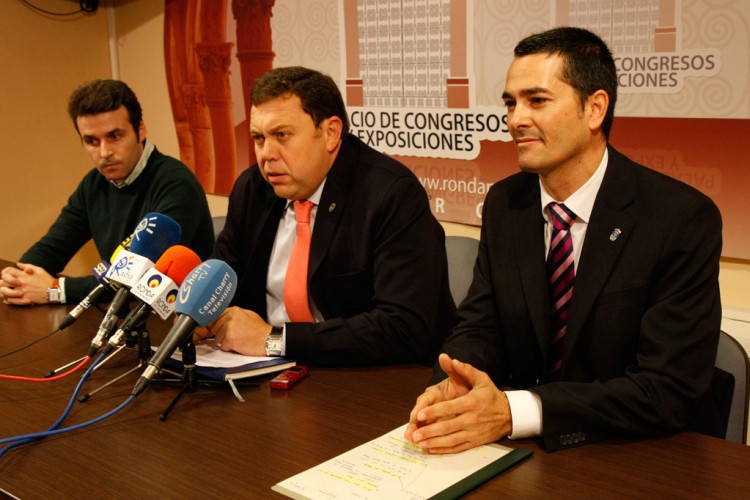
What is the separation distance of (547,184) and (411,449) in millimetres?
805

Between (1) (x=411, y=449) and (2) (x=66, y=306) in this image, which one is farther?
(2) (x=66, y=306)

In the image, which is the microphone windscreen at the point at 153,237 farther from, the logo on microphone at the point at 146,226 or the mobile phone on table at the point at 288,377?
the mobile phone on table at the point at 288,377

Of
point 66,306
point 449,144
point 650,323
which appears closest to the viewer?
point 650,323

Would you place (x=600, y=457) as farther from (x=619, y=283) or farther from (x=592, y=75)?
(x=592, y=75)

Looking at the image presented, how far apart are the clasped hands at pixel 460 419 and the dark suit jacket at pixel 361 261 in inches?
18.7

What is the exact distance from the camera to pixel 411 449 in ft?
4.92

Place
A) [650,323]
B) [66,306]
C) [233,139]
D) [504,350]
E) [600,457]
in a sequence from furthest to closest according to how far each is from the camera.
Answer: [233,139] < [66,306] < [504,350] < [650,323] < [600,457]

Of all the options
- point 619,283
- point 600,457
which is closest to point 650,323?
point 619,283

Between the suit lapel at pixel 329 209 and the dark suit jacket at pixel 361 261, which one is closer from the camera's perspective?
the dark suit jacket at pixel 361 261

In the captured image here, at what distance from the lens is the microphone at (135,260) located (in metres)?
1.82

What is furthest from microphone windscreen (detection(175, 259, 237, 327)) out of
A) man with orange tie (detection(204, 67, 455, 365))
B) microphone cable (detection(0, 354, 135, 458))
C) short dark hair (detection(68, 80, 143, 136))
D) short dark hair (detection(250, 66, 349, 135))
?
short dark hair (detection(68, 80, 143, 136))

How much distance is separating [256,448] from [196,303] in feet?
1.14

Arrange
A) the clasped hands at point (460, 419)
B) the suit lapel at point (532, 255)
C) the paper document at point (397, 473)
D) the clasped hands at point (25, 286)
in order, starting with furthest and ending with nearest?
1. the clasped hands at point (25, 286)
2. the suit lapel at point (532, 255)
3. the clasped hands at point (460, 419)
4. the paper document at point (397, 473)

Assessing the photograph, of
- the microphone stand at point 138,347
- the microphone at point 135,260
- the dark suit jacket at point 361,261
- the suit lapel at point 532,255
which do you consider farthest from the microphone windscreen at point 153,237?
the suit lapel at point 532,255
